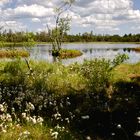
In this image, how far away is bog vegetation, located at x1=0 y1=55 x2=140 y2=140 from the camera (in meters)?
10.4

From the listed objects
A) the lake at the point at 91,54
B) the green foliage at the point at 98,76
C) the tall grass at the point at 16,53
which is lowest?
the lake at the point at 91,54

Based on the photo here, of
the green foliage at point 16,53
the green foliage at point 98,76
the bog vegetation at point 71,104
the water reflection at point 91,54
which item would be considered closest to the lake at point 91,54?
the water reflection at point 91,54

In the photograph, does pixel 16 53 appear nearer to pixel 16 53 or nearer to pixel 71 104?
pixel 16 53

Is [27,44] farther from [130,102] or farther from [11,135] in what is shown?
[11,135]

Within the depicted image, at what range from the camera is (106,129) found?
11250mm

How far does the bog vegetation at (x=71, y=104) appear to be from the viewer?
10383mm

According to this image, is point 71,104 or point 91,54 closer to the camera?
point 71,104

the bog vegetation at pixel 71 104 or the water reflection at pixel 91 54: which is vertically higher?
the bog vegetation at pixel 71 104

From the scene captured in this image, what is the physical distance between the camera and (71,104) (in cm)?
1351

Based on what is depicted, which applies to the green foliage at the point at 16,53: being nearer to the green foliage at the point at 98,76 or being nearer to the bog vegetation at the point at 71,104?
the bog vegetation at the point at 71,104

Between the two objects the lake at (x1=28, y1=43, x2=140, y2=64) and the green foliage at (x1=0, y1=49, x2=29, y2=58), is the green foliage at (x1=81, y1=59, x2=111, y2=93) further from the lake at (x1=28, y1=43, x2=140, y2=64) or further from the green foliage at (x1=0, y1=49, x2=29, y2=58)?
the green foliage at (x1=0, y1=49, x2=29, y2=58)

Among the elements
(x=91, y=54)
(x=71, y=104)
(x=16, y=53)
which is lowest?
(x=91, y=54)

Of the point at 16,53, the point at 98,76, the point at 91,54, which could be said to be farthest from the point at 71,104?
the point at 91,54

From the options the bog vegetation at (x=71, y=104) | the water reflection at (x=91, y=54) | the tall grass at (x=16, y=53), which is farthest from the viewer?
the water reflection at (x=91, y=54)
